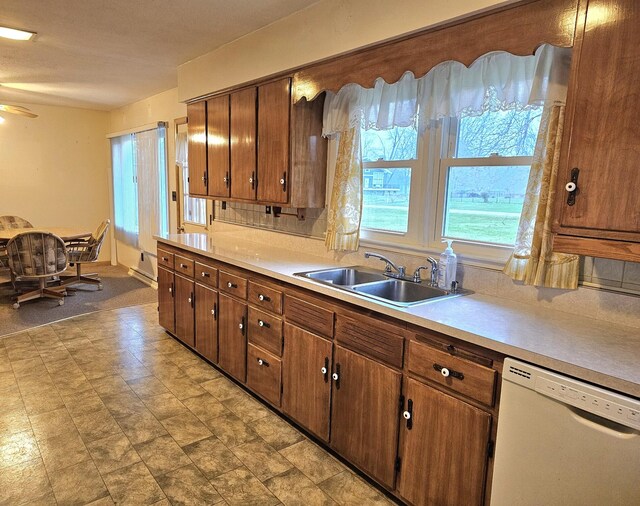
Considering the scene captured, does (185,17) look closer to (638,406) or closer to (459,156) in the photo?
(459,156)

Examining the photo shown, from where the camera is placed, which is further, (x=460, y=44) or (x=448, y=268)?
(x=448, y=268)

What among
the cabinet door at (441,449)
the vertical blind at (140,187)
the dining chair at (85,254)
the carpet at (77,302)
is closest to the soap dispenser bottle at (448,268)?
the cabinet door at (441,449)

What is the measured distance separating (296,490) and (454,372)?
998 millimetres

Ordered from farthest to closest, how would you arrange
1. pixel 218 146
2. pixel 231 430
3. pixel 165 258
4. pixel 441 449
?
pixel 165 258 → pixel 218 146 → pixel 231 430 → pixel 441 449

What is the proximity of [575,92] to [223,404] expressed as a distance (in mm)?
2528

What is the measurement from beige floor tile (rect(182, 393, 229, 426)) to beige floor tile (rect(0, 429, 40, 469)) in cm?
83

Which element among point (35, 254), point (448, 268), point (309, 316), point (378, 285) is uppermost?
point (448, 268)

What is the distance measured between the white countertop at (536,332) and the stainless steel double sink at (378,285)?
15 cm

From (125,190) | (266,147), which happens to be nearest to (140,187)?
(125,190)

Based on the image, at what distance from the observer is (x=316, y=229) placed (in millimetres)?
3178

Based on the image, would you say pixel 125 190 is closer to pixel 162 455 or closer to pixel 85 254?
pixel 85 254

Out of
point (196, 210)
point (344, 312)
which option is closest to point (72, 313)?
point (196, 210)

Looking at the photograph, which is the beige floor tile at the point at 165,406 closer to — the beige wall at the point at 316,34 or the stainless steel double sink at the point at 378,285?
the stainless steel double sink at the point at 378,285

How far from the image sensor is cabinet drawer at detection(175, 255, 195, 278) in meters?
3.42
